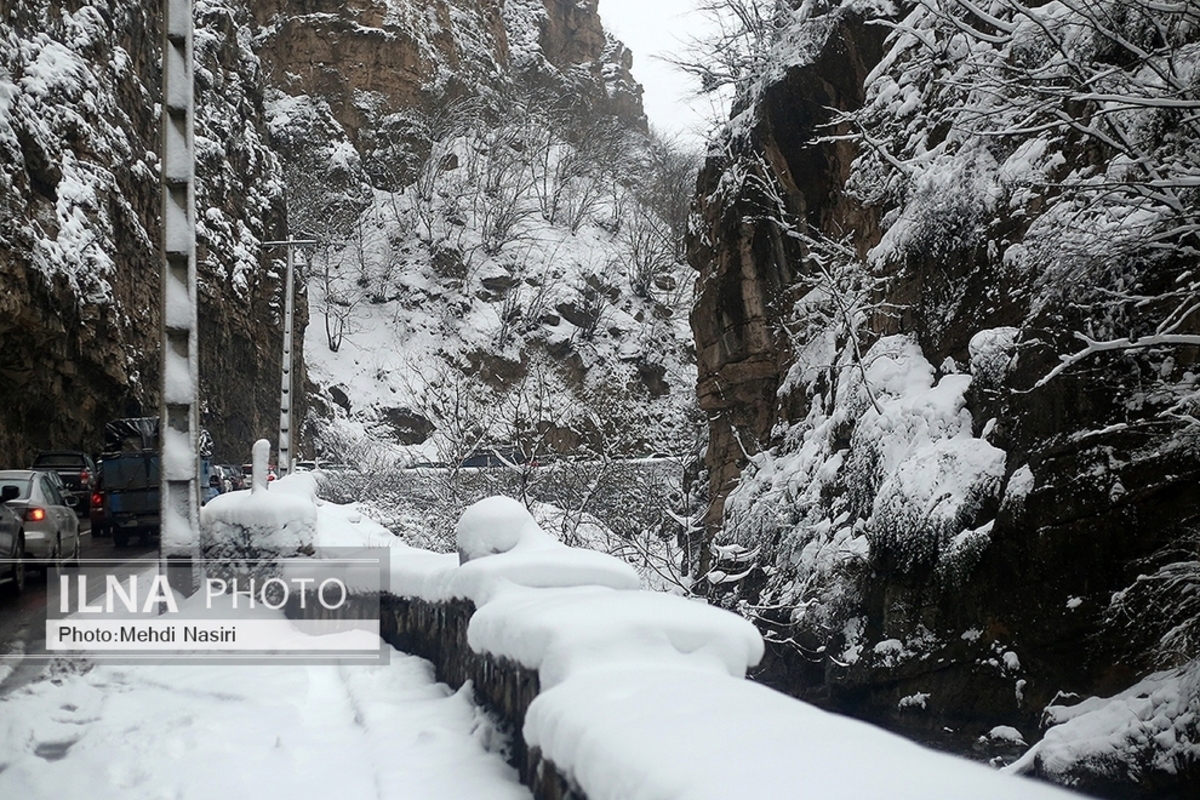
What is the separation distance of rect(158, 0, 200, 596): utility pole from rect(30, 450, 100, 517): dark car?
14.5m

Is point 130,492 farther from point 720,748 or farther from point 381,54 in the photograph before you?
point 381,54

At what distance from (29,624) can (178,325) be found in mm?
2830

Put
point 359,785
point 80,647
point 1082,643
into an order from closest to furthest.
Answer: point 359,785
point 80,647
point 1082,643

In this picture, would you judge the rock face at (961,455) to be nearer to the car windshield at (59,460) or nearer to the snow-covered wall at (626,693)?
the snow-covered wall at (626,693)

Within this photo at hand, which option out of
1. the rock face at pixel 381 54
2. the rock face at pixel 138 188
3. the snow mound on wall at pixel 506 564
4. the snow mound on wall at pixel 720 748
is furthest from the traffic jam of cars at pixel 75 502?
the rock face at pixel 381 54

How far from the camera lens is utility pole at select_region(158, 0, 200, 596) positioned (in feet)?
27.5

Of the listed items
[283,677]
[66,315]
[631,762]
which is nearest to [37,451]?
[66,315]

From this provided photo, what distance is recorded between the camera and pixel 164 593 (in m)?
8.29

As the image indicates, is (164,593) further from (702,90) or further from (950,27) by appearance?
(702,90)

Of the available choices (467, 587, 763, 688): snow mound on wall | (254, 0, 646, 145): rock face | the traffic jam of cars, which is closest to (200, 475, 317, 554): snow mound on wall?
the traffic jam of cars

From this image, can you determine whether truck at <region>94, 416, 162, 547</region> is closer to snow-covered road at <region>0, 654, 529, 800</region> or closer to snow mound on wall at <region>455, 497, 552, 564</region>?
snow-covered road at <region>0, 654, 529, 800</region>

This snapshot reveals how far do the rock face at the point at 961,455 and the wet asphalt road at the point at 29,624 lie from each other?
23.0ft

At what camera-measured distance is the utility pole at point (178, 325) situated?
27.5ft

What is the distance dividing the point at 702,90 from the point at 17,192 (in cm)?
1437
